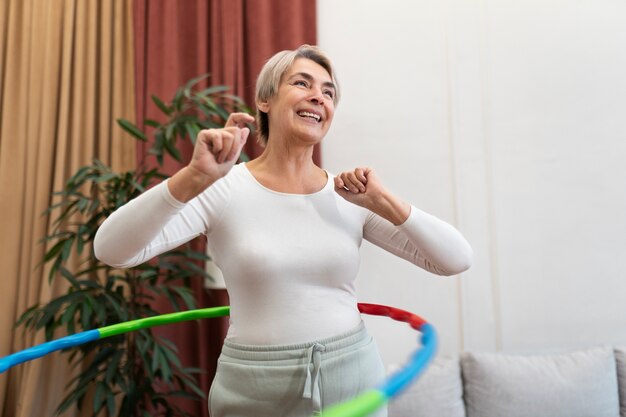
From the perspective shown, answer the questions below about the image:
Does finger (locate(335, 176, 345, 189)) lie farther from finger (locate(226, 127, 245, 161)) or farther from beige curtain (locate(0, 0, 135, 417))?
beige curtain (locate(0, 0, 135, 417))

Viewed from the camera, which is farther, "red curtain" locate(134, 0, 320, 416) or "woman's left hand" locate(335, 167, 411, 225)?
"red curtain" locate(134, 0, 320, 416)

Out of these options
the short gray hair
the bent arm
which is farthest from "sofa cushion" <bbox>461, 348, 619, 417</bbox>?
the bent arm

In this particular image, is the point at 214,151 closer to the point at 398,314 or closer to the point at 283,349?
the point at 283,349

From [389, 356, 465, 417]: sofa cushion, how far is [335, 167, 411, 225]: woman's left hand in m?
1.25

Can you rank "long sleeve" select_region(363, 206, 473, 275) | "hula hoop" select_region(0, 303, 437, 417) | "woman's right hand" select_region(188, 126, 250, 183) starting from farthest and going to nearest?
1. "long sleeve" select_region(363, 206, 473, 275)
2. "woman's right hand" select_region(188, 126, 250, 183)
3. "hula hoop" select_region(0, 303, 437, 417)

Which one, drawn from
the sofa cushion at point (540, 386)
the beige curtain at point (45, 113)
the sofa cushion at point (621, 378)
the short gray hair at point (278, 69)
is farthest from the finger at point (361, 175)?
the beige curtain at point (45, 113)

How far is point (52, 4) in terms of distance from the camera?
10.0 feet

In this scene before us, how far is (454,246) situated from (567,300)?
1.75m

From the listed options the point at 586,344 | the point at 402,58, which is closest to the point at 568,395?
the point at 586,344

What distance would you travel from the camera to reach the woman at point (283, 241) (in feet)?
3.79

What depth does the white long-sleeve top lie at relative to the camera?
1.23 meters

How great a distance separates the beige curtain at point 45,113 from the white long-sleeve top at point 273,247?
1.91 metres

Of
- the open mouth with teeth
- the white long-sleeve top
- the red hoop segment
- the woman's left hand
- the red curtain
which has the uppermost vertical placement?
the red curtain

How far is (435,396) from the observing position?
237 centimetres
